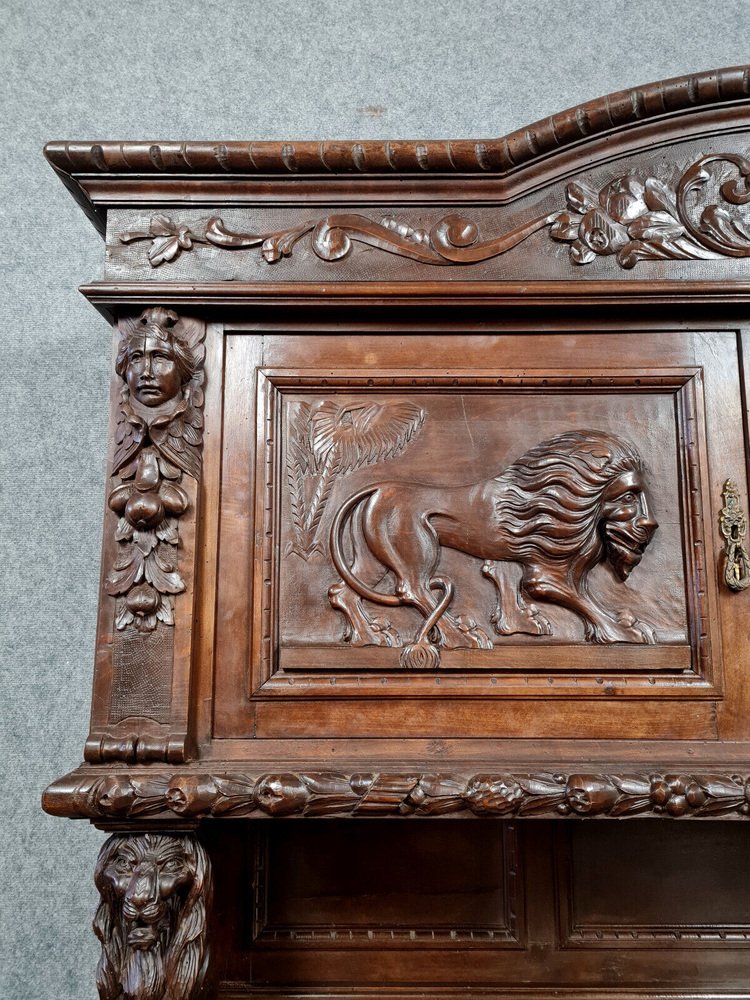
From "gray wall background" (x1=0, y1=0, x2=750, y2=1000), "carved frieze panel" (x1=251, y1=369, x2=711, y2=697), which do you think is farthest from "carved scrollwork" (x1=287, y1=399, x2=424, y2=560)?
"gray wall background" (x1=0, y1=0, x2=750, y2=1000)

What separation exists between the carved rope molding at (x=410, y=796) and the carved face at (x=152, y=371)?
422mm

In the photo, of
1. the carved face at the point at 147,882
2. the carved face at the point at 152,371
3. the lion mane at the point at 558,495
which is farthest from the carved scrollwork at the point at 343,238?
the carved face at the point at 147,882

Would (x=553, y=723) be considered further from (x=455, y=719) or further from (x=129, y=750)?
(x=129, y=750)

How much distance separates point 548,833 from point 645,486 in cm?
56

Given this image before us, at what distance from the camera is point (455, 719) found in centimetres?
90

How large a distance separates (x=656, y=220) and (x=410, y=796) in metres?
0.72

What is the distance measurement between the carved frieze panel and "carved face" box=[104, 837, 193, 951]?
0.66 ft

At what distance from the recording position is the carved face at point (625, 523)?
3.04 ft

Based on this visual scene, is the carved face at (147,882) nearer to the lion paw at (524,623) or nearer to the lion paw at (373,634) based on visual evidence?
the lion paw at (373,634)

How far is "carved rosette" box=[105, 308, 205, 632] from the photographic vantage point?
899 mm

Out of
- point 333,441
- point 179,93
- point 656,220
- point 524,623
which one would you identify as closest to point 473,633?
point 524,623

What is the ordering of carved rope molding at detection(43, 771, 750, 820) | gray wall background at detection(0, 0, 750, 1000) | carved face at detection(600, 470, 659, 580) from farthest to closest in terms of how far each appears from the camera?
1. gray wall background at detection(0, 0, 750, 1000)
2. carved face at detection(600, 470, 659, 580)
3. carved rope molding at detection(43, 771, 750, 820)

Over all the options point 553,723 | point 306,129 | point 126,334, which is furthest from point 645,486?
point 306,129

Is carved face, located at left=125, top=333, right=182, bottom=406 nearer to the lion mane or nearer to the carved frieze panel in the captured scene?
the carved frieze panel
